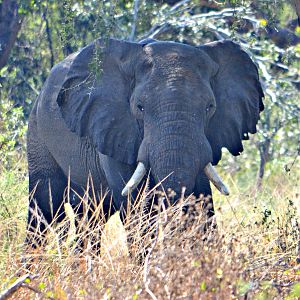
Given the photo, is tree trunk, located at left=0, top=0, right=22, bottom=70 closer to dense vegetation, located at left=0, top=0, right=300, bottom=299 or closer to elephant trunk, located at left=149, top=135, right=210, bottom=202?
dense vegetation, located at left=0, top=0, right=300, bottom=299

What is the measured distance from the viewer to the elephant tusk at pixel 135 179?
7965 millimetres

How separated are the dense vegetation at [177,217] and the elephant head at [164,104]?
0.31 meters

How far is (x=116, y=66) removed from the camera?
28.8ft

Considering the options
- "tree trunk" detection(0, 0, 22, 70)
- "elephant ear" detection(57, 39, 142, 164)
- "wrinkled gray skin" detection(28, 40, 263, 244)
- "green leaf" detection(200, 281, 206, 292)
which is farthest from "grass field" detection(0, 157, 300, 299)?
"tree trunk" detection(0, 0, 22, 70)

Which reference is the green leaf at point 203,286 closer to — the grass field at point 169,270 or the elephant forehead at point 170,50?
the grass field at point 169,270

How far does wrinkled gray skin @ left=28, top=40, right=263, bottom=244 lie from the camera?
7.96 m

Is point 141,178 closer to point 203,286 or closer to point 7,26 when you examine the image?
point 203,286

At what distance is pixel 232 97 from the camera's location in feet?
29.1

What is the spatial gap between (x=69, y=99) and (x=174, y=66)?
115 centimetres

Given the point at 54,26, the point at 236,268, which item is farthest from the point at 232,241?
the point at 54,26

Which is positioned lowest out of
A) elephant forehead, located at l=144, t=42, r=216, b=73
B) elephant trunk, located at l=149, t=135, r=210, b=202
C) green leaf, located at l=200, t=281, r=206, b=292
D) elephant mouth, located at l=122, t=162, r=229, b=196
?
elephant mouth, located at l=122, t=162, r=229, b=196

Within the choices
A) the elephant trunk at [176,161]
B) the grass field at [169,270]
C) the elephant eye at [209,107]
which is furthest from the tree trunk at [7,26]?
the grass field at [169,270]

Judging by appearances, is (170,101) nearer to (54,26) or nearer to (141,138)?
(141,138)

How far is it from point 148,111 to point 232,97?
0.93 m
